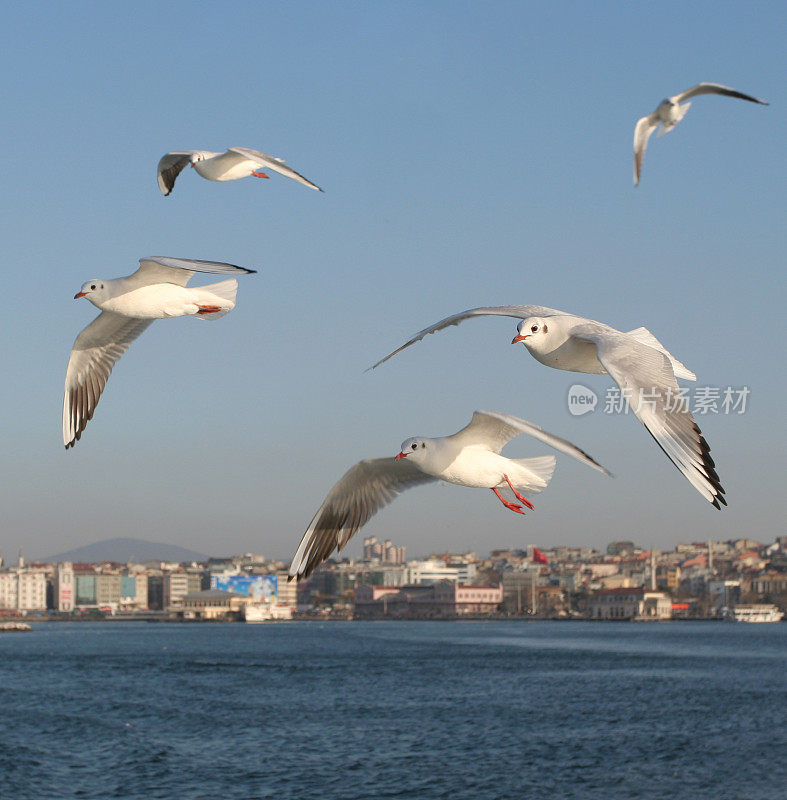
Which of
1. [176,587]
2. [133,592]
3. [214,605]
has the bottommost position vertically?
[214,605]

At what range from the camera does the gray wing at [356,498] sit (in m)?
4.29

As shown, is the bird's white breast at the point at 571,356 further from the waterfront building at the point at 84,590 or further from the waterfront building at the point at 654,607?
the waterfront building at the point at 84,590

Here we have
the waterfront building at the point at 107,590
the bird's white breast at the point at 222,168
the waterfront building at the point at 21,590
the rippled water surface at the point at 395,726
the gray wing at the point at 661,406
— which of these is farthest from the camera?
the waterfront building at the point at 107,590

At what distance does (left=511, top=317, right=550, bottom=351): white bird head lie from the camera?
4152 mm

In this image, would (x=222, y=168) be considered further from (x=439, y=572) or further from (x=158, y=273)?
(x=439, y=572)

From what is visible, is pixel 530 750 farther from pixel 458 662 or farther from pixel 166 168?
pixel 458 662

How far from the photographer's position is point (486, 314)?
4.30 metres

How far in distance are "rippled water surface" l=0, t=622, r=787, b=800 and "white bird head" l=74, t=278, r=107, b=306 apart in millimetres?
19585

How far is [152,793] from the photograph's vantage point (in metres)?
24.7

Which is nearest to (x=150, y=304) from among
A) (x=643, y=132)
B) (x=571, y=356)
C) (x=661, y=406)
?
(x=571, y=356)

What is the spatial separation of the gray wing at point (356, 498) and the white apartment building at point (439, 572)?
481 ft

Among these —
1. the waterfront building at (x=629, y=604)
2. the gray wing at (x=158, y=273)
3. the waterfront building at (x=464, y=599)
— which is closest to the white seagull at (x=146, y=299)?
the gray wing at (x=158, y=273)

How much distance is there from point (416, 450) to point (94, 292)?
186cm

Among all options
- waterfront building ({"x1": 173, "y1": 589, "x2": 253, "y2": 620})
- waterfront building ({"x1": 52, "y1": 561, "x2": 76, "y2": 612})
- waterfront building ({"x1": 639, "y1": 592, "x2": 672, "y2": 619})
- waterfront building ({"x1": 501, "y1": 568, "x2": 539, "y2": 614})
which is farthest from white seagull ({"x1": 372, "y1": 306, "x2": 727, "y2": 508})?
waterfront building ({"x1": 52, "y1": 561, "x2": 76, "y2": 612})
